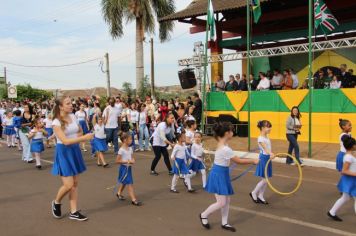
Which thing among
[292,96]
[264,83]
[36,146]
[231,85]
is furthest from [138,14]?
[36,146]

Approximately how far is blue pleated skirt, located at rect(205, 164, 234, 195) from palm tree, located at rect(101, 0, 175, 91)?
855 inches

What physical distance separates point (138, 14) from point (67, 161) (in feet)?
70.2

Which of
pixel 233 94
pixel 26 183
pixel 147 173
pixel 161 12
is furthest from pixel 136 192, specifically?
pixel 161 12

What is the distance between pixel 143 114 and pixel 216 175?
9.46m

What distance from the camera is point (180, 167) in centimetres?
853

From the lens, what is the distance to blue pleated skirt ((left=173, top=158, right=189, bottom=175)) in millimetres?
8348

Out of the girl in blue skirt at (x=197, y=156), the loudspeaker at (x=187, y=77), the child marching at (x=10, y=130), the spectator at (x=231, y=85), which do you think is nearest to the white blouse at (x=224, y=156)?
the girl in blue skirt at (x=197, y=156)

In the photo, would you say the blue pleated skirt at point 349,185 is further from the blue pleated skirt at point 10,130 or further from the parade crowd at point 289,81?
the blue pleated skirt at point 10,130

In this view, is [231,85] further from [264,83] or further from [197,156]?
[197,156]

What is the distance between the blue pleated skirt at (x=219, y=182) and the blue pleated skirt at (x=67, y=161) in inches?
80.7

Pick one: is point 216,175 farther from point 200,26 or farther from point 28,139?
point 200,26

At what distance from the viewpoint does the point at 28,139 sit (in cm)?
1248

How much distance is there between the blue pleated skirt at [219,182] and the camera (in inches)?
227

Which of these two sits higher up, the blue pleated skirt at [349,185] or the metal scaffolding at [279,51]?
the metal scaffolding at [279,51]
